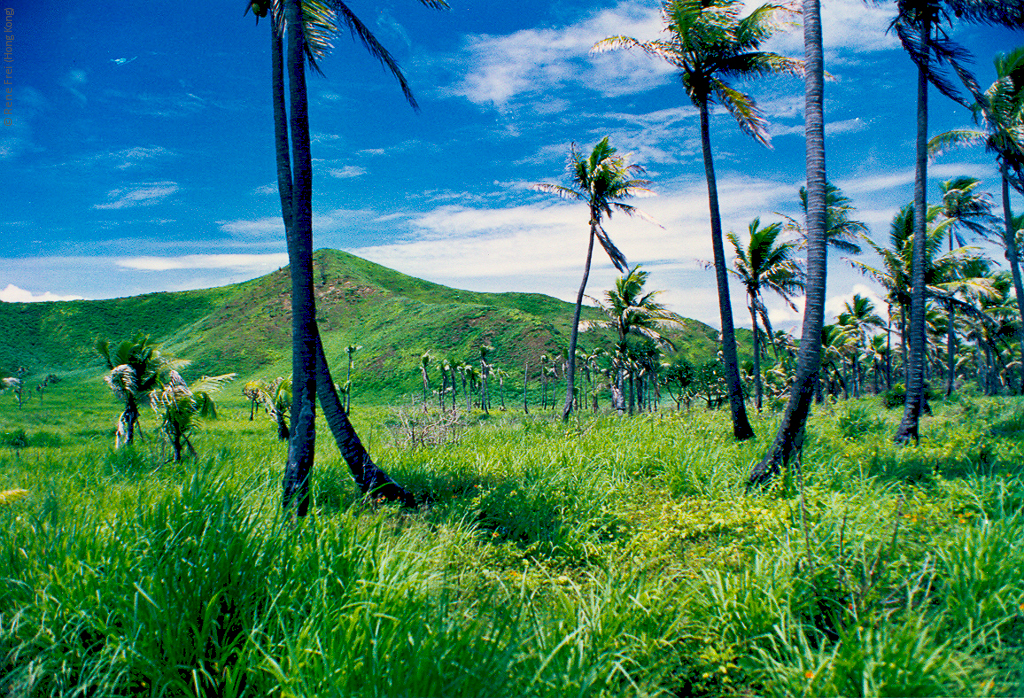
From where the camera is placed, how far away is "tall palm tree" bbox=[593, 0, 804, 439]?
36.4ft

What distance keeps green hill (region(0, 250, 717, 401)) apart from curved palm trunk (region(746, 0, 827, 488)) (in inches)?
2965

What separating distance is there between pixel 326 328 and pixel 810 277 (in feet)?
394

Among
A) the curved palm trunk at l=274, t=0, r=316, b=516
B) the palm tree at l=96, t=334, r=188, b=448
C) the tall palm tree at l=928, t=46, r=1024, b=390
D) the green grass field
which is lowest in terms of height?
the green grass field

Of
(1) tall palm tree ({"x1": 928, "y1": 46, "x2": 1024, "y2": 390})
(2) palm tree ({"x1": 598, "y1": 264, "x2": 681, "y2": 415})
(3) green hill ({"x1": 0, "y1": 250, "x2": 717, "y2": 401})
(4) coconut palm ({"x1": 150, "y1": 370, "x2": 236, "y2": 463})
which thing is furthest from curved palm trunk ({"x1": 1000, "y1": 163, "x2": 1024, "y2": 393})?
(3) green hill ({"x1": 0, "y1": 250, "x2": 717, "y2": 401})

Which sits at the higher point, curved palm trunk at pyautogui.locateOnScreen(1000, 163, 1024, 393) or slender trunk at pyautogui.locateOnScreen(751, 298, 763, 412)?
curved palm trunk at pyautogui.locateOnScreen(1000, 163, 1024, 393)

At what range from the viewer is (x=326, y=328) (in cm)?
11612

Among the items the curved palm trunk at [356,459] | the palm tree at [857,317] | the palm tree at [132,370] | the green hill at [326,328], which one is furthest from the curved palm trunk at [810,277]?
the green hill at [326,328]

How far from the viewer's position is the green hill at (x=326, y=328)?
90.7 meters

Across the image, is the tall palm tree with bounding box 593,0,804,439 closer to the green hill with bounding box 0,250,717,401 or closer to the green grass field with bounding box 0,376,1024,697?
the green grass field with bounding box 0,376,1024,697

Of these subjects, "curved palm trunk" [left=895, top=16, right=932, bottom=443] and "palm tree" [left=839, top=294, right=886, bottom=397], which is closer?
"curved palm trunk" [left=895, top=16, right=932, bottom=443]

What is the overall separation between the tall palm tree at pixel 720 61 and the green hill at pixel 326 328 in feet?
235

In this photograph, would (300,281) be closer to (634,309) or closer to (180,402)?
(180,402)

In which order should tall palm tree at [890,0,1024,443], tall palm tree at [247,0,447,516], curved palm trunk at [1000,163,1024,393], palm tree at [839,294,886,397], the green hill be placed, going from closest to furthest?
tall palm tree at [247,0,447,516]
tall palm tree at [890,0,1024,443]
curved palm trunk at [1000,163,1024,393]
palm tree at [839,294,886,397]
the green hill

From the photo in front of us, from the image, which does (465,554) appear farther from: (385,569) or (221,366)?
(221,366)
